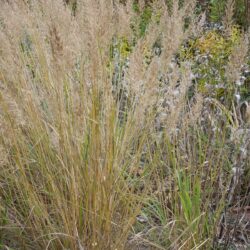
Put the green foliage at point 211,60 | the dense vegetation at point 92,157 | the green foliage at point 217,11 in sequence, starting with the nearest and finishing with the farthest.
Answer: the dense vegetation at point 92,157
the green foliage at point 211,60
the green foliage at point 217,11

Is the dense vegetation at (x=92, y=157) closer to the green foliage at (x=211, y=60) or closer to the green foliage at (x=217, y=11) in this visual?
the green foliage at (x=211, y=60)

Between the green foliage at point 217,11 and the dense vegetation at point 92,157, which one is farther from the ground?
the dense vegetation at point 92,157

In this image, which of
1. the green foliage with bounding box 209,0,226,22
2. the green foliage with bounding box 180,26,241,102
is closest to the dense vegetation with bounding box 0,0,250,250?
the green foliage with bounding box 180,26,241,102

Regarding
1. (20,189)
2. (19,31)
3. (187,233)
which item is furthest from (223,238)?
(19,31)

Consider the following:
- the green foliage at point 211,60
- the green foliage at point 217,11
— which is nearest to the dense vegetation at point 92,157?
the green foliage at point 211,60

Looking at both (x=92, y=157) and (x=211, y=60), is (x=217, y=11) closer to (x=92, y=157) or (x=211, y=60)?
(x=211, y=60)

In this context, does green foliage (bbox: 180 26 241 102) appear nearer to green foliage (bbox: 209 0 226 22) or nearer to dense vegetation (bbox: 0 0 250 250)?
dense vegetation (bbox: 0 0 250 250)

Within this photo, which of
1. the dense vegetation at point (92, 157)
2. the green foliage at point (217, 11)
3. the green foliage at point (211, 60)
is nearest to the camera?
the dense vegetation at point (92, 157)

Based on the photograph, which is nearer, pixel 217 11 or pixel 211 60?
pixel 211 60

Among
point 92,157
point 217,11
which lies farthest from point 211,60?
point 92,157

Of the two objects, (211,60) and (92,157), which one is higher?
(92,157)

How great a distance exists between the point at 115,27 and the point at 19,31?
2.08ft

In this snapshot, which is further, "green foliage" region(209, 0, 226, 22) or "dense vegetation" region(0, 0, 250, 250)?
"green foliage" region(209, 0, 226, 22)

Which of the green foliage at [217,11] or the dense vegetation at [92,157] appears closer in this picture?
the dense vegetation at [92,157]
